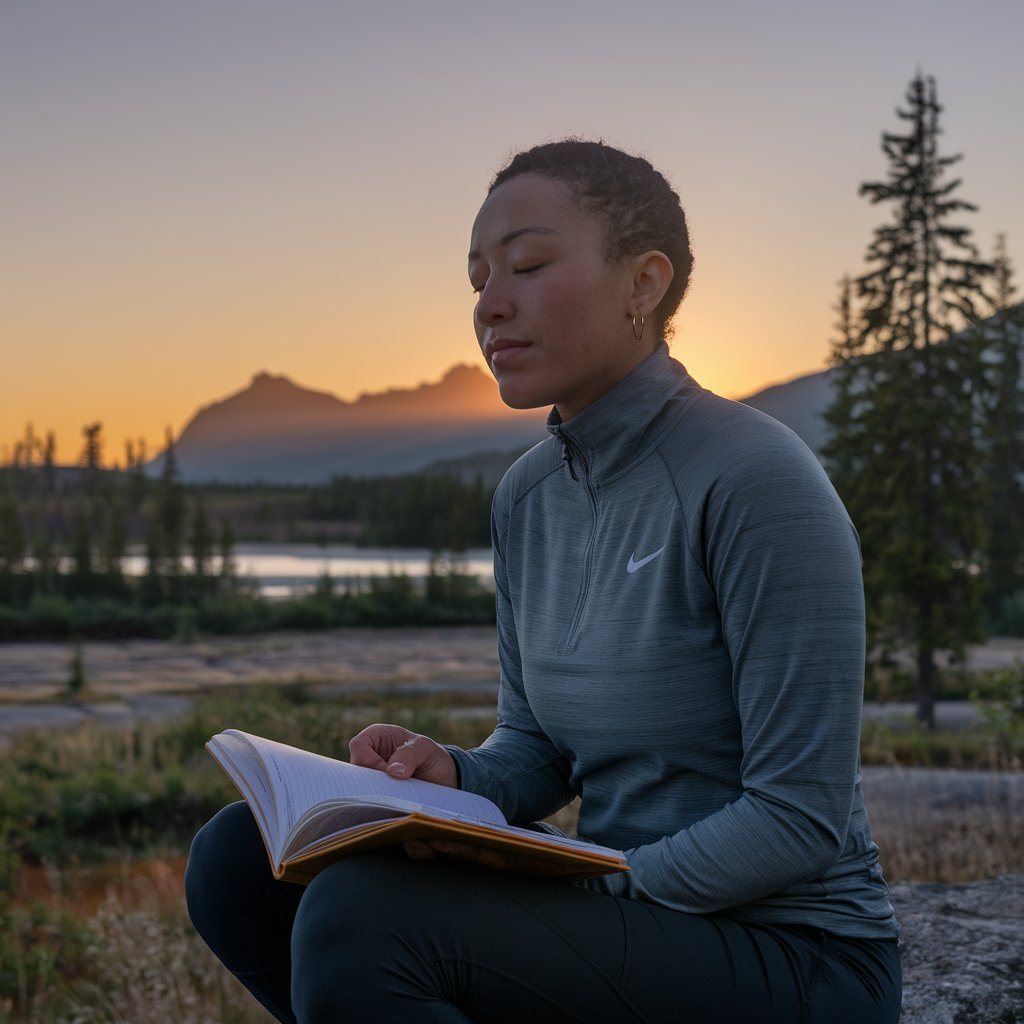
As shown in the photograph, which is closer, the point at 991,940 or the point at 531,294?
the point at 531,294

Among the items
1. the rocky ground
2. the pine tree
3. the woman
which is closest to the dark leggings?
the woman

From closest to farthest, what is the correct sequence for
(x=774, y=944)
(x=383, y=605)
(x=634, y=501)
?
(x=774, y=944) < (x=634, y=501) < (x=383, y=605)

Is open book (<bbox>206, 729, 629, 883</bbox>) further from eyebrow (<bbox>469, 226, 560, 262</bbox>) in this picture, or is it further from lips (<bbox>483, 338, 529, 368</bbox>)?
eyebrow (<bbox>469, 226, 560, 262</bbox>)

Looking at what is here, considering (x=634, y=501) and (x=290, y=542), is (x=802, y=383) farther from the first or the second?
(x=634, y=501)

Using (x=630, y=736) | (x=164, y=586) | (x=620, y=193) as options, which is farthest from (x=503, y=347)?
(x=164, y=586)

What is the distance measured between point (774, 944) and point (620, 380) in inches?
33.0

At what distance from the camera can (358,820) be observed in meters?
1.41

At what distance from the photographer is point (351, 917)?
136 centimetres

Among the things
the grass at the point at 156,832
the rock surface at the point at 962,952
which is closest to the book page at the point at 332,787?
the rock surface at the point at 962,952

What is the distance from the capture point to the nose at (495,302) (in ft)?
5.76

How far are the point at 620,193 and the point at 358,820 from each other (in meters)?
0.99

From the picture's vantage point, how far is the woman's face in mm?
1735

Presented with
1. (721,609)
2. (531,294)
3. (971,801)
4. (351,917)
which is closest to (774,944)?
(721,609)

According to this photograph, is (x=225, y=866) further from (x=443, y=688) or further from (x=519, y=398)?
(x=443, y=688)
